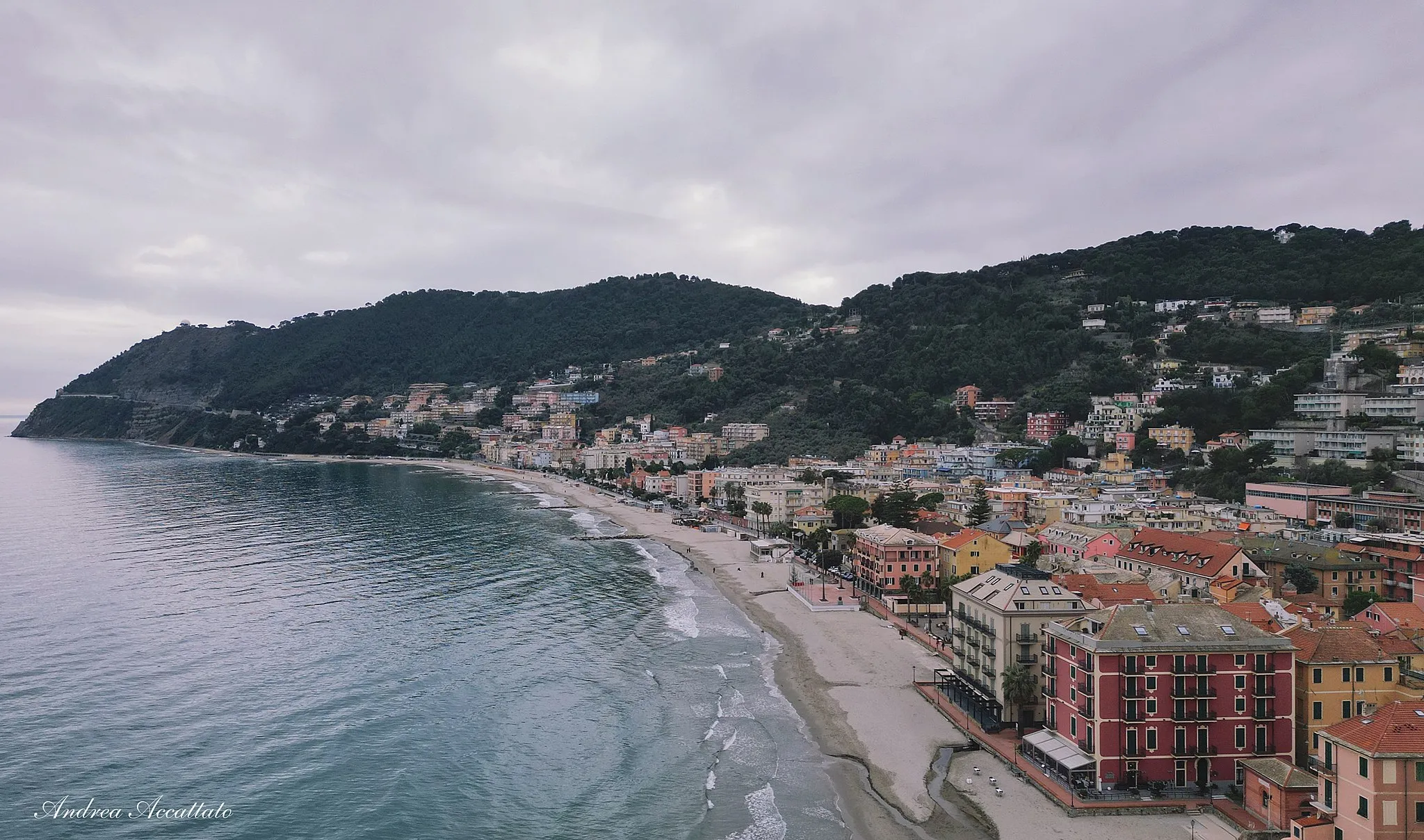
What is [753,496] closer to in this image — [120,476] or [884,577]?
[884,577]

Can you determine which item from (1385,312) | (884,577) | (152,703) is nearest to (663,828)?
(152,703)

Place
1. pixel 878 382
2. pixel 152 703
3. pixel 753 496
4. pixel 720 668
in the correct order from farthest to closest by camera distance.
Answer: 1. pixel 878 382
2. pixel 753 496
3. pixel 720 668
4. pixel 152 703

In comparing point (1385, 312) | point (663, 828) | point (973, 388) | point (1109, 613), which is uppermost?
point (1385, 312)

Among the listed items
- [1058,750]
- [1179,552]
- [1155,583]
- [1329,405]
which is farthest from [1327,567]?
[1329,405]

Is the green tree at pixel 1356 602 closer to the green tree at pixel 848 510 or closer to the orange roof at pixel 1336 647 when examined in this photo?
the orange roof at pixel 1336 647

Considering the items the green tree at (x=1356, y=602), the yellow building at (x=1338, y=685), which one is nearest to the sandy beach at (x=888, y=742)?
the yellow building at (x=1338, y=685)

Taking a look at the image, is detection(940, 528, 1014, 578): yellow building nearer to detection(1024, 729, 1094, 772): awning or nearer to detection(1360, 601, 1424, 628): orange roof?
detection(1360, 601, 1424, 628): orange roof

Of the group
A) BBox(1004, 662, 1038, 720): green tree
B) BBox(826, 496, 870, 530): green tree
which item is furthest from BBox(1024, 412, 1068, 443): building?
BBox(1004, 662, 1038, 720): green tree
